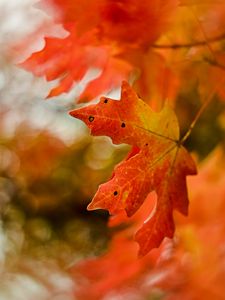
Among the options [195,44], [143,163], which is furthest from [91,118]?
[195,44]

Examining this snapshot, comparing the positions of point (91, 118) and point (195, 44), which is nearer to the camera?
point (91, 118)

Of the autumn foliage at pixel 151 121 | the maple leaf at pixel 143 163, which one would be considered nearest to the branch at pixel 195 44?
the autumn foliage at pixel 151 121

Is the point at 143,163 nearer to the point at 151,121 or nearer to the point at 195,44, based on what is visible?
the point at 151,121

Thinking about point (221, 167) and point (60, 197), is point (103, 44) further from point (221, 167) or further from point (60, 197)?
point (60, 197)

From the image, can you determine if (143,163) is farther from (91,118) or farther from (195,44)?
(195,44)

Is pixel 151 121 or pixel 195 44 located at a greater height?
pixel 195 44

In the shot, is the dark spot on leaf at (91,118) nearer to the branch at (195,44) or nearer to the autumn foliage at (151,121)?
the autumn foliage at (151,121)

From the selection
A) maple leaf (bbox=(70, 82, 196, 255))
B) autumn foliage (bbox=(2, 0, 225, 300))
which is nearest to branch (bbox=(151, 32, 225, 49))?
autumn foliage (bbox=(2, 0, 225, 300))

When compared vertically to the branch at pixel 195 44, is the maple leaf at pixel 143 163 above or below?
below
